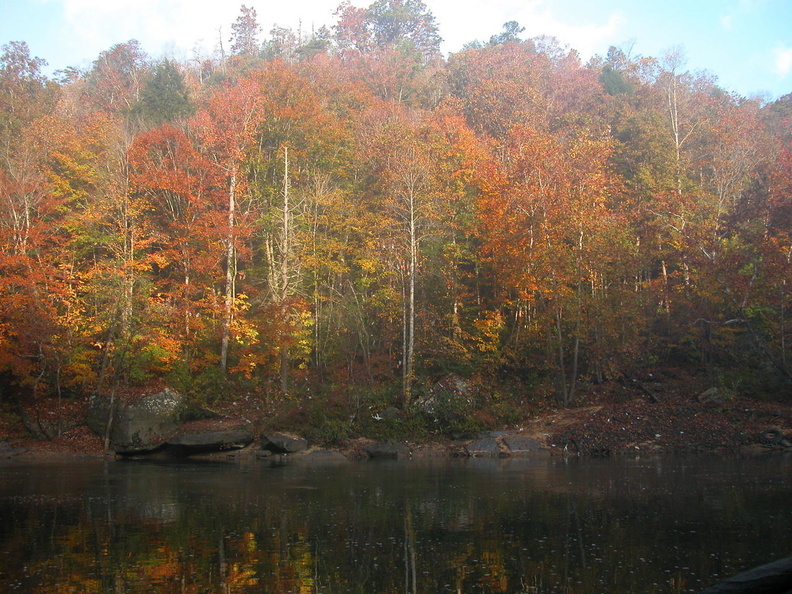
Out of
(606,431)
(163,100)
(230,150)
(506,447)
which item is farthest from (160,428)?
(163,100)

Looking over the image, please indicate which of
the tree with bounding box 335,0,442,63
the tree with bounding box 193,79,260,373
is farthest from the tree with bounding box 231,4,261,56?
the tree with bounding box 193,79,260,373

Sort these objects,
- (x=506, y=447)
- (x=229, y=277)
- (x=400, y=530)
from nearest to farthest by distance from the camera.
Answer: (x=400, y=530) < (x=506, y=447) < (x=229, y=277)

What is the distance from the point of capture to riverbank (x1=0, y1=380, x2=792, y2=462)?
2450 cm

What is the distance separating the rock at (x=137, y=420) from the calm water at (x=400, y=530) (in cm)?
602

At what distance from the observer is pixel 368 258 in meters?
33.1

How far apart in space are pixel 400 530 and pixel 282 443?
14274 millimetres

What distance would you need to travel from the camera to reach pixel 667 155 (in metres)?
38.6

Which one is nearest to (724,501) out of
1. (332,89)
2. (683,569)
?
(683,569)

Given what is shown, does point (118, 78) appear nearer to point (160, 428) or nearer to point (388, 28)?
point (388, 28)

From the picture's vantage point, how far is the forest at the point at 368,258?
28.5 metres

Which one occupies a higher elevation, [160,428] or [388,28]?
[388,28]

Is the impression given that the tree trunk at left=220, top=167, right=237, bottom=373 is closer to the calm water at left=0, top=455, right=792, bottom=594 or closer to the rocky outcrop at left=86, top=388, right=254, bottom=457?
the rocky outcrop at left=86, top=388, right=254, bottom=457

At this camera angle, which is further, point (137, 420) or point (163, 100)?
point (163, 100)

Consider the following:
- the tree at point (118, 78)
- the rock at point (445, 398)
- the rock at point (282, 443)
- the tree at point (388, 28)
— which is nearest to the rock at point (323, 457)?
the rock at point (282, 443)
